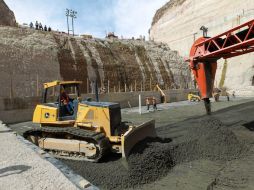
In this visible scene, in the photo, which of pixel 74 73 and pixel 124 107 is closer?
pixel 124 107

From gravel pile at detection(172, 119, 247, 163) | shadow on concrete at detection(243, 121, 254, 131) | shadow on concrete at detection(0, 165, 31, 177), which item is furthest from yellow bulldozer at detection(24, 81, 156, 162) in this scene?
shadow on concrete at detection(243, 121, 254, 131)

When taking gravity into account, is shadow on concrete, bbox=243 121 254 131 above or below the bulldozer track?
below

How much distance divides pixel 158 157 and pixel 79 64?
28148mm

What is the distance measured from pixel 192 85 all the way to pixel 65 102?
125 feet

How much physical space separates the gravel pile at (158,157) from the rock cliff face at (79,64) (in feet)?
55.5

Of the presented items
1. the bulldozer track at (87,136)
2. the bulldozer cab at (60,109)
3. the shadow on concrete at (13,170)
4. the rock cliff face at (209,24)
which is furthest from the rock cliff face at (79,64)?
the shadow on concrete at (13,170)

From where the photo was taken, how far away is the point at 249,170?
7410mm

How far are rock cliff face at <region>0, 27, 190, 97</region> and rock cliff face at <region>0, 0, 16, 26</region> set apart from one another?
52.5ft

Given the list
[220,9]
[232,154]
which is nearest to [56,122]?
[232,154]

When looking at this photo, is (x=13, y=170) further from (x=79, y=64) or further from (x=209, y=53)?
(x=79, y=64)

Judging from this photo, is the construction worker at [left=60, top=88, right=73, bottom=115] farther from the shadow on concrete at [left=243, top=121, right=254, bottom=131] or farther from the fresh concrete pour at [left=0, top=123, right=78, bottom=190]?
the shadow on concrete at [left=243, top=121, right=254, bottom=131]

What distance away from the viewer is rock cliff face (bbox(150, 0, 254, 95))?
43875 millimetres

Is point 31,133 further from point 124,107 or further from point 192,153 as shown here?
point 124,107

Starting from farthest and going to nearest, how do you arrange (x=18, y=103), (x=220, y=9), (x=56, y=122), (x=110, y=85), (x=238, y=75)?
(x=220, y=9)
(x=238, y=75)
(x=110, y=85)
(x=18, y=103)
(x=56, y=122)
